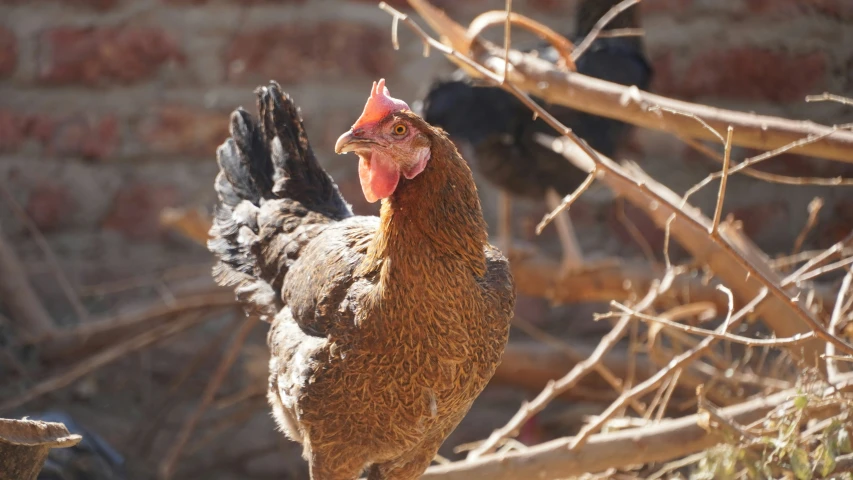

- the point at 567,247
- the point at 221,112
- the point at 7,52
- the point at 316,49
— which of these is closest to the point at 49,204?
the point at 7,52

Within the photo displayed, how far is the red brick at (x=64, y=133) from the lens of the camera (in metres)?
3.09

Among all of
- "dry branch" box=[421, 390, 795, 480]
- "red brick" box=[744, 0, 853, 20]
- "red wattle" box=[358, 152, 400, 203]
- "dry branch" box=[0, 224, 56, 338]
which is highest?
"red brick" box=[744, 0, 853, 20]

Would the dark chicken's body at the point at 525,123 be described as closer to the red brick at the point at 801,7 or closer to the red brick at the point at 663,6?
the red brick at the point at 663,6

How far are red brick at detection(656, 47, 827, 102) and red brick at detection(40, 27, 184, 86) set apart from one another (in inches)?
69.9

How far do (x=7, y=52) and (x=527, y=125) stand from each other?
70.0 inches

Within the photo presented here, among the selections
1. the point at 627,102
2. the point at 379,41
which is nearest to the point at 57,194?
the point at 379,41

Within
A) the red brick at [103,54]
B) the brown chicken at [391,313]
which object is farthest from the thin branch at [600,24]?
the red brick at [103,54]

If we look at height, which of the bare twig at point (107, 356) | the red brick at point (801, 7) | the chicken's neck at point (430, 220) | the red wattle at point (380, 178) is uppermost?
the red brick at point (801, 7)

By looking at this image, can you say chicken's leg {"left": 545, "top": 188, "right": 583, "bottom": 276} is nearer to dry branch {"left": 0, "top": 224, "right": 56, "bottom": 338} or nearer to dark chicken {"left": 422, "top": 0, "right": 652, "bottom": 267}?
dark chicken {"left": 422, "top": 0, "right": 652, "bottom": 267}

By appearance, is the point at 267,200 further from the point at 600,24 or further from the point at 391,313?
the point at 600,24

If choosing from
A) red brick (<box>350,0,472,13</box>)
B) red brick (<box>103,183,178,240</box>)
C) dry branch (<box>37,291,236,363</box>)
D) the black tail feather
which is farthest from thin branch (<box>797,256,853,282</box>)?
red brick (<box>103,183,178,240</box>)

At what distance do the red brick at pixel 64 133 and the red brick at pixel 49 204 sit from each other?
0.13 metres

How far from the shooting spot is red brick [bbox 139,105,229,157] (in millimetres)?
3107

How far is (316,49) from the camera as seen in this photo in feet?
10.1
